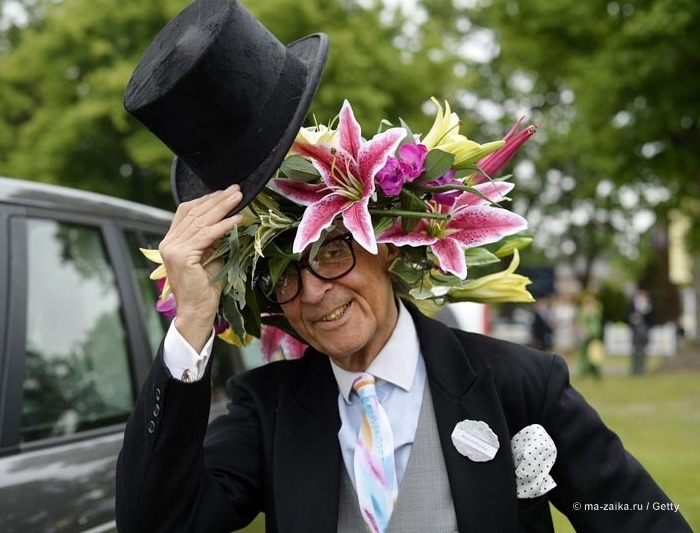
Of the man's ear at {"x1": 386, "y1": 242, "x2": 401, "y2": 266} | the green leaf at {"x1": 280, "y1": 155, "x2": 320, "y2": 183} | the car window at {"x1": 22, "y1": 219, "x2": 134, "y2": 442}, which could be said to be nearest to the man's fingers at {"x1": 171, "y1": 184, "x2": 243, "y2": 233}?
the green leaf at {"x1": 280, "y1": 155, "x2": 320, "y2": 183}

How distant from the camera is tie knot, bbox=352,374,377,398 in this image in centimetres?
245

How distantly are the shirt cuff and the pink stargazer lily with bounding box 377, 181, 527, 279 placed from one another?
534 millimetres

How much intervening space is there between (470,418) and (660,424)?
9.73 metres

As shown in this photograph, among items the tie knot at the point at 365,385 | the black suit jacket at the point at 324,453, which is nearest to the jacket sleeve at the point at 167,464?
the black suit jacket at the point at 324,453

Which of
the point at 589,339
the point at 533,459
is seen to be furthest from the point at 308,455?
the point at 589,339

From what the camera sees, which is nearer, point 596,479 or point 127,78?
point 596,479

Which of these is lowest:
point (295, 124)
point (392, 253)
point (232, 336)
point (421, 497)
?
point (421, 497)

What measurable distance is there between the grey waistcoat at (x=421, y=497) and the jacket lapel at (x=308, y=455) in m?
0.06

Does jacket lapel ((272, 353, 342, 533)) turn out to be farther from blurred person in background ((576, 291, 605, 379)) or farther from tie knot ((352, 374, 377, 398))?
blurred person in background ((576, 291, 605, 379))

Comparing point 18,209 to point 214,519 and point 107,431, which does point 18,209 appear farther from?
point 214,519

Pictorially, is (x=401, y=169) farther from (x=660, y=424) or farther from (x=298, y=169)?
(x=660, y=424)

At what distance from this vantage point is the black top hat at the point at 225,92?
2.04m

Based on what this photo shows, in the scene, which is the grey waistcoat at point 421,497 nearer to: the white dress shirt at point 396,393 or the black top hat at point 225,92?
the white dress shirt at point 396,393

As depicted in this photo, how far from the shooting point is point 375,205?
2.38 m
